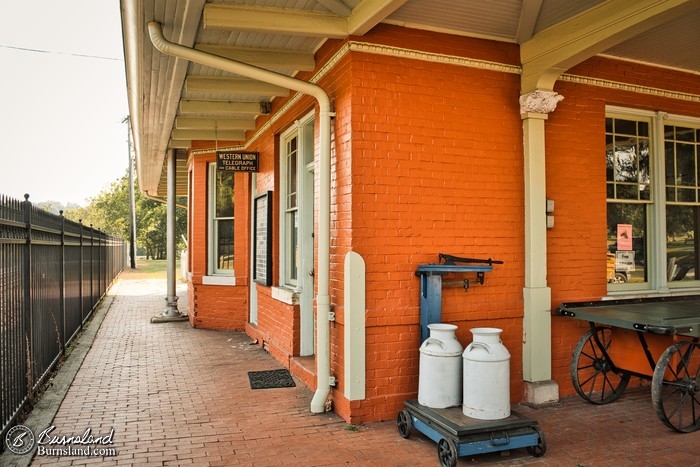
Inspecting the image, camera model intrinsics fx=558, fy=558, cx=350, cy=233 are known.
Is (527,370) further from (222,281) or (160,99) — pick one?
(222,281)

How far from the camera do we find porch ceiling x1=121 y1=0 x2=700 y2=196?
4.79 meters

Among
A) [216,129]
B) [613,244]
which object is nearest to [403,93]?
[613,244]

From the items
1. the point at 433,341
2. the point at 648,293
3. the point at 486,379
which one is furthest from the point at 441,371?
the point at 648,293

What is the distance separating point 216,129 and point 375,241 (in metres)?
5.18

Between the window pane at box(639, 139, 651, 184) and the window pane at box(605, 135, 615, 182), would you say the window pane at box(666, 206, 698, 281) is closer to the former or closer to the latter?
the window pane at box(639, 139, 651, 184)

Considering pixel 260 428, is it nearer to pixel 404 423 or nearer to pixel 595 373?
pixel 404 423

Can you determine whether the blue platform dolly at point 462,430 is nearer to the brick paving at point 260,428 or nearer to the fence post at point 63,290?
the brick paving at point 260,428

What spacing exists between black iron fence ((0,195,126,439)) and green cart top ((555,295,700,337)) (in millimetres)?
5102

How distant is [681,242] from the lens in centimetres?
705

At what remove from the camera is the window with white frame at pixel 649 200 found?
6605 mm

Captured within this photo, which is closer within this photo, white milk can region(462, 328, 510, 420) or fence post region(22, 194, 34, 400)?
white milk can region(462, 328, 510, 420)

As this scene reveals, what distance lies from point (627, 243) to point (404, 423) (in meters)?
3.74

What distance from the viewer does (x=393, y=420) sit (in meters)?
5.20

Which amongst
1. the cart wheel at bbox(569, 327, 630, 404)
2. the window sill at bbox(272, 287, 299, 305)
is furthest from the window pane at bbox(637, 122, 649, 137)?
the window sill at bbox(272, 287, 299, 305)
